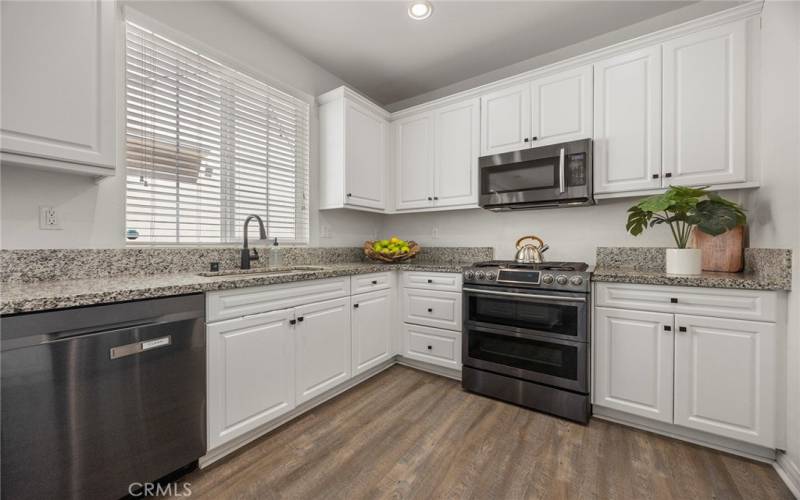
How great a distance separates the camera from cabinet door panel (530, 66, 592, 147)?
2.32m

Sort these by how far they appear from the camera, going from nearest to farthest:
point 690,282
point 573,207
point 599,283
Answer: point 690,282 → point 599,283 → point 573,207

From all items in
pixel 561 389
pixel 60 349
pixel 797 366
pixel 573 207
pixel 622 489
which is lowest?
pixel 622 489

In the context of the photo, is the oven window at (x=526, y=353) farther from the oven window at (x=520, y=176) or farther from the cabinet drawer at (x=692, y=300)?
the oven window at (x=520, y=176)

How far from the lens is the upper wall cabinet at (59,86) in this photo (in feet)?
3.98

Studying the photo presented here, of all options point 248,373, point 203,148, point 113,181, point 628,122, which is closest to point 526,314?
point 628,122

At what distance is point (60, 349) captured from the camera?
110 cm

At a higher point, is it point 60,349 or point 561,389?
point 60,349

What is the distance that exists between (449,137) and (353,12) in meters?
1.19

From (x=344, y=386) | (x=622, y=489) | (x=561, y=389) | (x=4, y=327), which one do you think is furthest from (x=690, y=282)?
(x=4, y=327)

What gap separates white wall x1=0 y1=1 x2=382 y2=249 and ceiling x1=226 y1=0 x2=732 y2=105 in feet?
0.43

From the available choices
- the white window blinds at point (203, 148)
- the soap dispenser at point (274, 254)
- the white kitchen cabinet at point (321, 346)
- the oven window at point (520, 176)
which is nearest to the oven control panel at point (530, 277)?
the oven window at point (520, 176)

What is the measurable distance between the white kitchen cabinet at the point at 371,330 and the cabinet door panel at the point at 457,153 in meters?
1.05

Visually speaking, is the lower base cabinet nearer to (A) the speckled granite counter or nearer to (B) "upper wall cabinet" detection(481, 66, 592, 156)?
(A) the speckled granite counter

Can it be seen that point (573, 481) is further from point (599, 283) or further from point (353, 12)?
point (353, 12)
